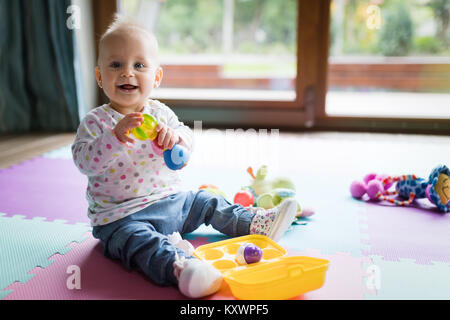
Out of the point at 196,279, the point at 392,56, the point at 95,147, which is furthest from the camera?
the point at 392,56

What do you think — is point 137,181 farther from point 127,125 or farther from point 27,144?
point 27,144

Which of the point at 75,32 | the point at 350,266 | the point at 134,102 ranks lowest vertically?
the point at 350,266

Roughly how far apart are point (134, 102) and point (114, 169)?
0.16 metres

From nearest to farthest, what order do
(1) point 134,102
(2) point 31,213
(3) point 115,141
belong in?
(3) point 115,141
(1) point 134,102
(2) point 31,213

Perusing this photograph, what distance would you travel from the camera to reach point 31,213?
123cm

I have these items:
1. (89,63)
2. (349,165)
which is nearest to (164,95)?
(89,63)

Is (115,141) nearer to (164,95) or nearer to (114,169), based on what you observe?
(114,169)

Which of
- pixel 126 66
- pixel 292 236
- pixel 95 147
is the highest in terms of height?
pixel 126 66

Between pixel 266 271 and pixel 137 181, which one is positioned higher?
pixel 137 181

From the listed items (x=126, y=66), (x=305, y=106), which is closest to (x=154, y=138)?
(x=126, y=66)

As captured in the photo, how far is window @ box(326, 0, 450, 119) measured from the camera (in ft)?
7.87

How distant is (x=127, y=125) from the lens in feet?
2.81

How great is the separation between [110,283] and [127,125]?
12.0 inches
